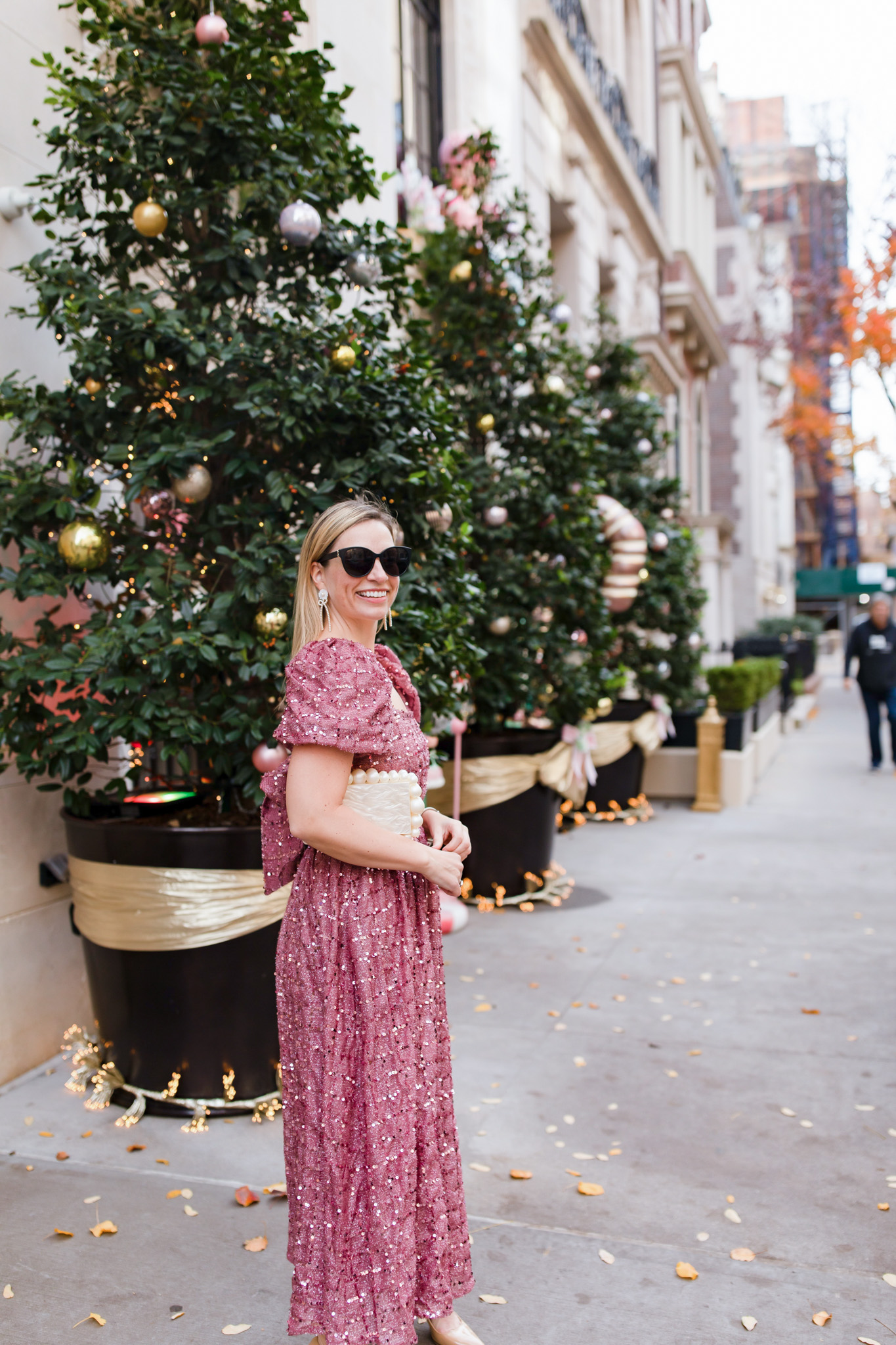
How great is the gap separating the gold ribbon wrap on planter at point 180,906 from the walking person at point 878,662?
33.9 feet

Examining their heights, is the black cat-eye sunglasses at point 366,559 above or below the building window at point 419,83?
below

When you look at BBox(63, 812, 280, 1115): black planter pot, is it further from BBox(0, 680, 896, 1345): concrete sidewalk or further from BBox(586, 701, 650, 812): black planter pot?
BBox(586, 701, 650, 812): black planter pot

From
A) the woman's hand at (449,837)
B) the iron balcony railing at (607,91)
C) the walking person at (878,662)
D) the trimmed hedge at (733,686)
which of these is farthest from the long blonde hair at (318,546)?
the iron balcony railing at (607,91)

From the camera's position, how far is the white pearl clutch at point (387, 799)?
238cm

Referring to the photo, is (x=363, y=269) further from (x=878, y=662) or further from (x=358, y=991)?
(x=878, y=662)

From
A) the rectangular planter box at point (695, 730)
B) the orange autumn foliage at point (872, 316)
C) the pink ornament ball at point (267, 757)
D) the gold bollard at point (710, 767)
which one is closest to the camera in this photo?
the pink ornament ball at point (267, 757)

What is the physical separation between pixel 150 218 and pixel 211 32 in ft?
2.24

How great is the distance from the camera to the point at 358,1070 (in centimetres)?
233

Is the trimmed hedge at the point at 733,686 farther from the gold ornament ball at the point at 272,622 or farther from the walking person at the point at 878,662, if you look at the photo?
the gold ornament ball at the point at 272,622

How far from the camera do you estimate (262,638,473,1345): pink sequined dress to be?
90.7 inches

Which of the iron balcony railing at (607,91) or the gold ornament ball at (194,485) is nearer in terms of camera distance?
the gold ornament ball at (194,485)

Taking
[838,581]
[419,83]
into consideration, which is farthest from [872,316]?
[838,581]

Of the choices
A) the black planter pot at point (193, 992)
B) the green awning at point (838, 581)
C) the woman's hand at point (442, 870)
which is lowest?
the black planter pot at point (193, 992)

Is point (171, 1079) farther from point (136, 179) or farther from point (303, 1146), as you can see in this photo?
point (136, 179)
